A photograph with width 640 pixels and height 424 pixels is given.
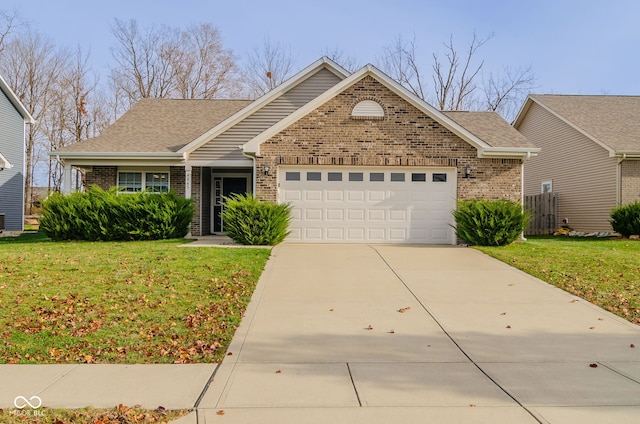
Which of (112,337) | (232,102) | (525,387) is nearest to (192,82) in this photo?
(232,102)

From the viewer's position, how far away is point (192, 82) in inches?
1431

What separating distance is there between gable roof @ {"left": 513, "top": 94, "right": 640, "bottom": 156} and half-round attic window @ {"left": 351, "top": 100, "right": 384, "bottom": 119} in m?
9.35

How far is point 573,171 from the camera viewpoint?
20094 millimetres

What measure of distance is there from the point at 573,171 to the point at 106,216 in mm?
18381

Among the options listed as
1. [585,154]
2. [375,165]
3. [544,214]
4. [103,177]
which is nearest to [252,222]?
[375,165]

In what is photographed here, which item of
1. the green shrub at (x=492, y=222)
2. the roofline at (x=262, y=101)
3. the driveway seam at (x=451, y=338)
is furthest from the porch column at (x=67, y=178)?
the green shrub at (x=492, y=222)

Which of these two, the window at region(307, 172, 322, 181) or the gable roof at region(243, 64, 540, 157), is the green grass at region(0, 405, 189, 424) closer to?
the gable roof at region(243, 64, 540, 157)

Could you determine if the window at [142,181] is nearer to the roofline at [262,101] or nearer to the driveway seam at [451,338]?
the roofline at [262,101]

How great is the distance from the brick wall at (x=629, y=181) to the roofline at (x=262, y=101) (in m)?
10.8

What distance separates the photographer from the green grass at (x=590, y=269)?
768cm

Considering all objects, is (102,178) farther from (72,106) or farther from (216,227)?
(72,106)

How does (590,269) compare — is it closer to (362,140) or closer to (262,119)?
(362,140)

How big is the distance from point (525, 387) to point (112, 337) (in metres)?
4.59

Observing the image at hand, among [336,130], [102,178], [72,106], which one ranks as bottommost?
[102,178]
